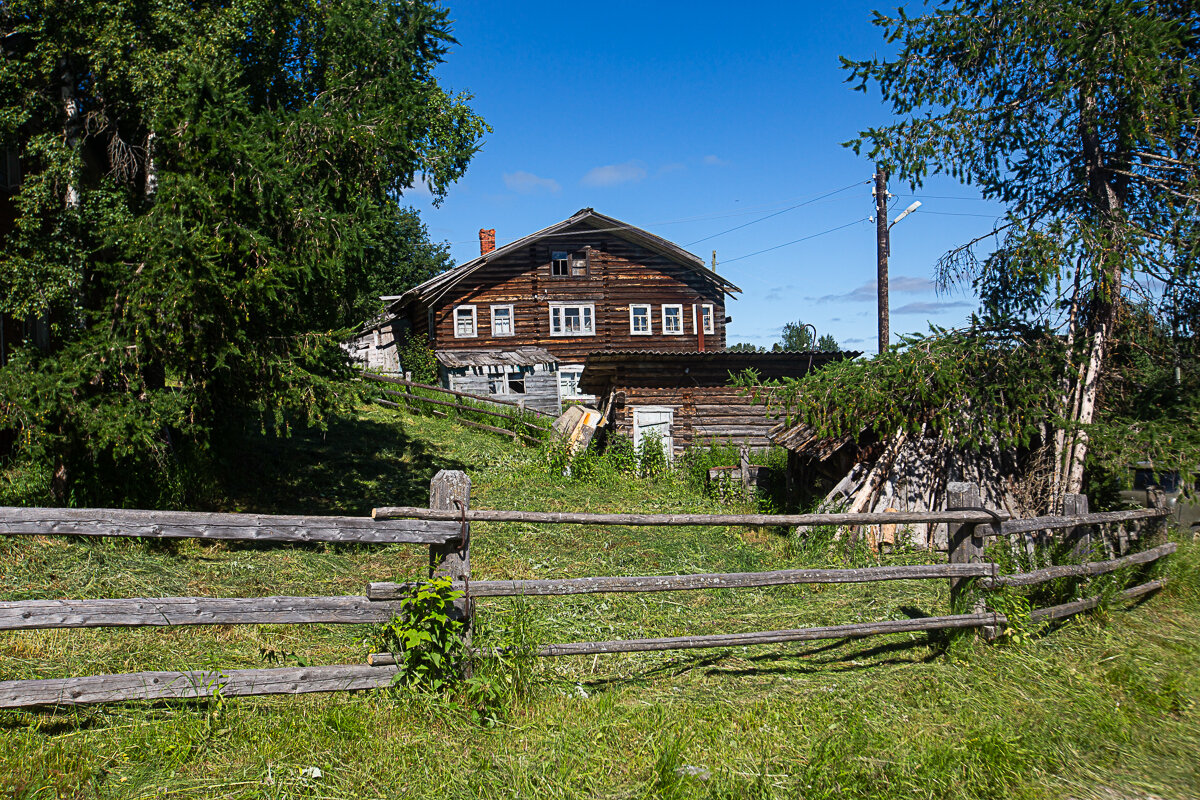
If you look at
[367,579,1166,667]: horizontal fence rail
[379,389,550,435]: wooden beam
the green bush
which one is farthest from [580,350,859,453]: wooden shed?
[367,579,1166,667]: horizontal fence rail

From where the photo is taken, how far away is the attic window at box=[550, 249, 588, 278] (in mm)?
33500

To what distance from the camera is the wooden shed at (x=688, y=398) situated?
21.1m

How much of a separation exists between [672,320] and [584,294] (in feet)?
13.4

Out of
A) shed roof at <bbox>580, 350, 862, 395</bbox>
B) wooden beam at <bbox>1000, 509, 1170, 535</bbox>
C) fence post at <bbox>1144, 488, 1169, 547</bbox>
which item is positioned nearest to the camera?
wooden beam at <bbox>1000, 509, 1170, 535</bbox>

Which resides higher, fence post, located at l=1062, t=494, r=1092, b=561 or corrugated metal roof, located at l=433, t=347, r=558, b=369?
corrugated metal roof, located at l=433, t=347, r=558, b=369

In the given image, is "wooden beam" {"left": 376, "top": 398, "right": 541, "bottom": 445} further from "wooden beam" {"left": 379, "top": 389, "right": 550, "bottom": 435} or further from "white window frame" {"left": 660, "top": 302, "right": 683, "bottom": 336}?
"white window frame" {"left": 660, "top": 302, "right": 683, "bottom": 336}

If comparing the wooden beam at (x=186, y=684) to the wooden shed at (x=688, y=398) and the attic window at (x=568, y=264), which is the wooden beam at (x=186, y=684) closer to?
the wooden shed at (x=688, y=398)

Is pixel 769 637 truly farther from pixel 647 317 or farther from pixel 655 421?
pixel 647 317

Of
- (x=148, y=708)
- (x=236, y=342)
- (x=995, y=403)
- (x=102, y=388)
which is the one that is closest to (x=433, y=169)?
(x=236, y=342)

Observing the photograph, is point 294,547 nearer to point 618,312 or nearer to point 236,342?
point 236,342

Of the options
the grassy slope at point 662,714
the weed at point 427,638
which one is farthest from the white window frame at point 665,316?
the weed at point 427,638

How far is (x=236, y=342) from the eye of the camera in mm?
10609

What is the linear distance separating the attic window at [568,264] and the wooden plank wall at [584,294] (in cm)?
19

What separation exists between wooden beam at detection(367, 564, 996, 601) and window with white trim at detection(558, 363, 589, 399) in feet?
87.5
